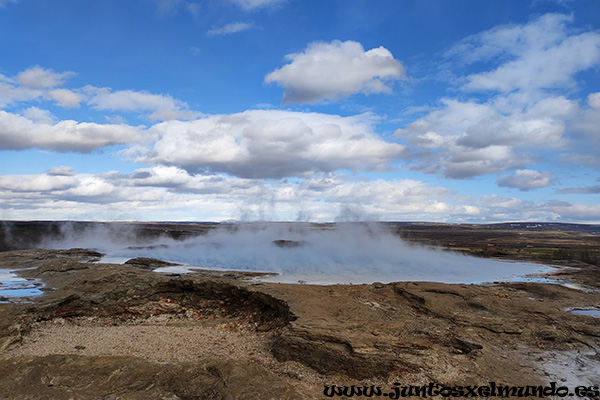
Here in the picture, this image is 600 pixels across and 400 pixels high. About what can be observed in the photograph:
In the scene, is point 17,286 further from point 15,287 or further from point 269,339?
point 269,339

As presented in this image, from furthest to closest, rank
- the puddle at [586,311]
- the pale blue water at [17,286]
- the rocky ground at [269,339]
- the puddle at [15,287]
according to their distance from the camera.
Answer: the pale blue water at [17,286] → the puddle at [586,311] → the puddle at [15,287] → the rocky ground at [269,339]

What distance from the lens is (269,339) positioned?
427 inches

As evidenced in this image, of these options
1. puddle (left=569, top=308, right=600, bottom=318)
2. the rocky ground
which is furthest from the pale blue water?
puddle (left=569, top=308, right=600, bottom=318)

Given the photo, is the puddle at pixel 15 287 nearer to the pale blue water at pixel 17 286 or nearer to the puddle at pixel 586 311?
the pale blue water at pixel 17 286

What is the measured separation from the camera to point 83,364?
841 cm

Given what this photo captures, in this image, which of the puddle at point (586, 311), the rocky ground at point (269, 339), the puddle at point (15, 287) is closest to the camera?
the rocky ground at point (269, 339)

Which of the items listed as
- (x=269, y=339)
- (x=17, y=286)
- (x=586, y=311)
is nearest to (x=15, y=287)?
(x=17, y=286)

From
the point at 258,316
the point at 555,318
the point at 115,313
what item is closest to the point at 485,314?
the point at 555,318

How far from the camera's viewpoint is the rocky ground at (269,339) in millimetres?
7859

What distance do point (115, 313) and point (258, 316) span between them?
17.9 feet

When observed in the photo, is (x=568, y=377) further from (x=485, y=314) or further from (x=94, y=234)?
(x=94, y=234)

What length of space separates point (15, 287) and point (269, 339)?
14357 mm

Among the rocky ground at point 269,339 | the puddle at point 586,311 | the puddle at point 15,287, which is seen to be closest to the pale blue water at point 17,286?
the puddle at point 15,287

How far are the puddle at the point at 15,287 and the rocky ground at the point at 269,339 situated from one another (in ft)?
3.50
